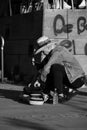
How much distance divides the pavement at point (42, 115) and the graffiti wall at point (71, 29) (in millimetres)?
5690

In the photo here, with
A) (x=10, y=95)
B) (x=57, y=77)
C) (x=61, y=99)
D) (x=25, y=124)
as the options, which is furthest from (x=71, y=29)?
(x=25, y=124)

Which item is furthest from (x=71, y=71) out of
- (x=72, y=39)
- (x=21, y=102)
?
(x=72, y=39)

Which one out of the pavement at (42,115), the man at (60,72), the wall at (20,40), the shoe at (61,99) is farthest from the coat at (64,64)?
the wall at (20,40)

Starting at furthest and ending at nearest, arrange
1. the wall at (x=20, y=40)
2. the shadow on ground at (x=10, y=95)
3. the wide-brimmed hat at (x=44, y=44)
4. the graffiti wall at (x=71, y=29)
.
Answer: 1. the wall at (x=20, y=40)
2. the graffiti wall at (x=71, y=29)
3. the shadow on ground at (x=10, y=95)
4. the wide-brimmed hat at (x=44, y=44)

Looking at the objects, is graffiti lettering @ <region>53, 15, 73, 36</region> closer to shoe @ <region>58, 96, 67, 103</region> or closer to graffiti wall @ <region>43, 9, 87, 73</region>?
graffiti wall @ <region>43, 9, 87, 73</region>

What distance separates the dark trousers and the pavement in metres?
0.37

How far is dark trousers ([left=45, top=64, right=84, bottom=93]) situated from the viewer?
10258mm

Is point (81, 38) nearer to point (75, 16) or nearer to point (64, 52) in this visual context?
point (75, 16)

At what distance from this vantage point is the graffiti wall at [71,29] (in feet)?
55.7

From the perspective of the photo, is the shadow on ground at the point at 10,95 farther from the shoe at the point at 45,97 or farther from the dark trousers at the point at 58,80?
the dark trousers at the point at 58,80

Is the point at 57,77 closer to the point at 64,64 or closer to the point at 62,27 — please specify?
the point at 64,64

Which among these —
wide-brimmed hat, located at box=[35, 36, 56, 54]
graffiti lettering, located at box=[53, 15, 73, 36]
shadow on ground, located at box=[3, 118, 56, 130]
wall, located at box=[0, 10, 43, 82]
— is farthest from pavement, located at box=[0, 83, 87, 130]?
wall, located at box=[0, 10, 43, 82]

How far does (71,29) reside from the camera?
17.0m

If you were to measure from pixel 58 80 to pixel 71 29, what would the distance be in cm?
696
